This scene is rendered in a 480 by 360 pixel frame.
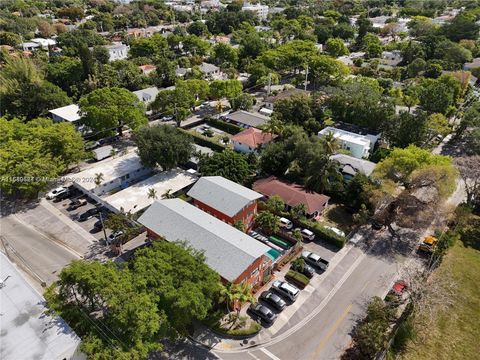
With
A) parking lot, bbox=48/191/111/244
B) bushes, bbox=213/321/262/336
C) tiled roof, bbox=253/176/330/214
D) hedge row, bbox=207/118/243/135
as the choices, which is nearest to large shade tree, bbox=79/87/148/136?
parking lot, bbox=48/191/111/244

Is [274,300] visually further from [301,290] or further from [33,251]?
[33,251]

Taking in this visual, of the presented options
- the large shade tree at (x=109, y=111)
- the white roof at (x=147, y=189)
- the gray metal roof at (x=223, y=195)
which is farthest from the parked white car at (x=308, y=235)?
the large shade tree at (x=109, y=111)

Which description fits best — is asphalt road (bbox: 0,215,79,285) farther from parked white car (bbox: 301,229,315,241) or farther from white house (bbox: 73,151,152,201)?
parked white car (bbox: 301,229,315,241)

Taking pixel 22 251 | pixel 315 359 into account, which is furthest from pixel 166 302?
pixel 22 251

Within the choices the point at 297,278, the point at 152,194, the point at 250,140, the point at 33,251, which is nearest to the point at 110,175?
the point at 152,194

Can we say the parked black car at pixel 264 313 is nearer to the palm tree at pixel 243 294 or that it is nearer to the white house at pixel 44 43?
the palm tree at pixel 243 294

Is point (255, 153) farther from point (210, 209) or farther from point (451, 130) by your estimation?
point (451, 130)
